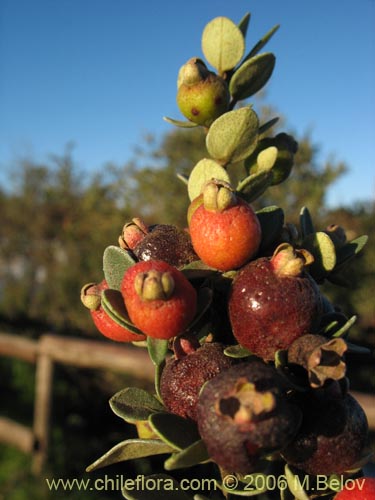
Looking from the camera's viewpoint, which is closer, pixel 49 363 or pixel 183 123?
pixel 183 123

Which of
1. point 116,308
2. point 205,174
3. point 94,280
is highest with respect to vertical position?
point 94,280

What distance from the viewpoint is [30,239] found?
7844mm

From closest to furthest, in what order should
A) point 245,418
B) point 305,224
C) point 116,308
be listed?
1. point 245,418
2. point 116,308
3. point 305,224

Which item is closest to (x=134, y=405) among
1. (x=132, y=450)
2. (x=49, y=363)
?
(x=132, y=450)

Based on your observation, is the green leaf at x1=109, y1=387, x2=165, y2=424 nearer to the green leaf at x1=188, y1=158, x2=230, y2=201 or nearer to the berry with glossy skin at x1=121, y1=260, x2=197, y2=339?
the berry with glossy skin at x1=121, y1=260, x2=197, y2=339

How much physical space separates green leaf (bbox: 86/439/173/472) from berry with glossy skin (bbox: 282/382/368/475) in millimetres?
149

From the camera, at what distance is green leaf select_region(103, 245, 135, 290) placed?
1.93 feet

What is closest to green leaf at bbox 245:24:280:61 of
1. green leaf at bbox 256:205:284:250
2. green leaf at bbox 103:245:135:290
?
green leaf at bbox 256:205:284:250

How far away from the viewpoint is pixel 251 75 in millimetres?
743

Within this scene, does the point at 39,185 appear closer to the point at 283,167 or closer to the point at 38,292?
the point at 38,292

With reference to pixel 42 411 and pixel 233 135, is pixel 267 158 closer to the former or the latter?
pixel 233 135

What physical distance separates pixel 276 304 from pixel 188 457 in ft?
0.61

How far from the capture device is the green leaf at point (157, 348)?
54cm

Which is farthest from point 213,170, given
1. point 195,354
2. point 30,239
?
point 30,239
